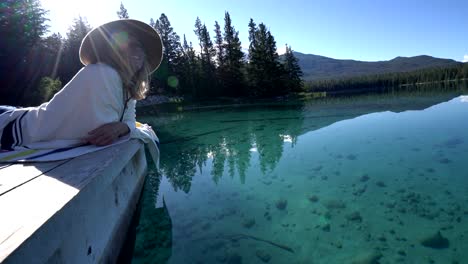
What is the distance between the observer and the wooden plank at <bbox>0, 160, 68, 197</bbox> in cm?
136

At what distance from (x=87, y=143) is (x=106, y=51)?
866mm

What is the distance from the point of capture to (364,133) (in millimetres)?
8688

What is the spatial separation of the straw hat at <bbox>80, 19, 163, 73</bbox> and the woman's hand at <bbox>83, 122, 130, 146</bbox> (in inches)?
25.6

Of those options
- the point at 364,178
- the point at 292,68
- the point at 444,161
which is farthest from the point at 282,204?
the point at 292,68

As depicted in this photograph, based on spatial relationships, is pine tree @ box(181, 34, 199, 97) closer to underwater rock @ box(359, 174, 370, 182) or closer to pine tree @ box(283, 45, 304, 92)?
pine tree @ box(283, 45, 304, 92)

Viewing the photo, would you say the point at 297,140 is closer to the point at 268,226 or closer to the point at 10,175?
the point at 268,226

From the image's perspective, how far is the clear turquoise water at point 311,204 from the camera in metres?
2.57

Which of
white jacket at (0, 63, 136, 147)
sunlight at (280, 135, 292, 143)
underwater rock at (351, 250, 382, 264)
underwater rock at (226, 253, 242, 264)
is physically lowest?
underwater rock at (351, 250, 382, 264)

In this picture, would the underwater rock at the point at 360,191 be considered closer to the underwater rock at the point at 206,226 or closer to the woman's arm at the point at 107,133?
the underwater rock at the point at 206,226

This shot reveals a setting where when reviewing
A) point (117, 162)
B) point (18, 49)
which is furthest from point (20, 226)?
point (18, 49)

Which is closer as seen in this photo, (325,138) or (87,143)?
(87,143)

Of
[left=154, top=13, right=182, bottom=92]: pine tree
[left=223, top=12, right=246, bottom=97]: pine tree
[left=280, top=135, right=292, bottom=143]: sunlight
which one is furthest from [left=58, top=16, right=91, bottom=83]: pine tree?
[left=280, top=135, right=292, bottom=143]: sunlight

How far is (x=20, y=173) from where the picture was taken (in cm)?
156

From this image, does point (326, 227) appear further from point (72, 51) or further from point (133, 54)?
point (72, 51)
